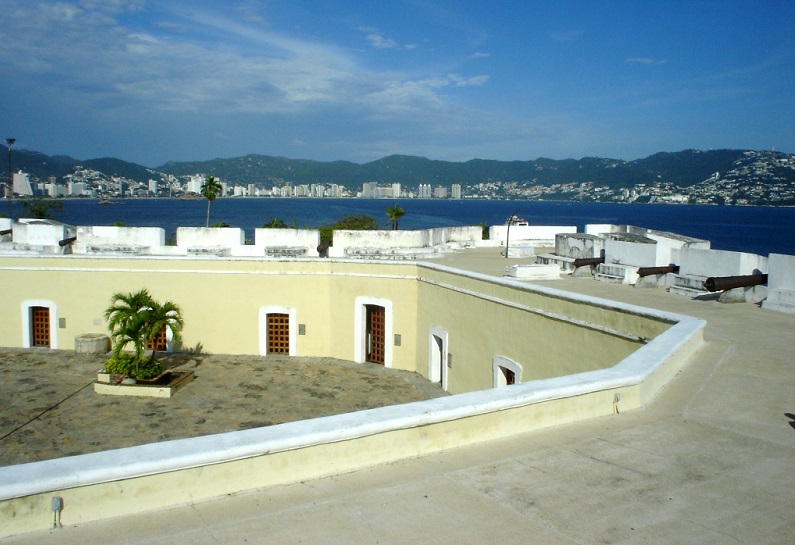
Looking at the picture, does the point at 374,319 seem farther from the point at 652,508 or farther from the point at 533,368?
the point at 652,508

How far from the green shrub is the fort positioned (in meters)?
2.85

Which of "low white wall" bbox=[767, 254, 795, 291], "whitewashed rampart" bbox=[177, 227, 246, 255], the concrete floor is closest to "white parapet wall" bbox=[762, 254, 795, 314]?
"low white wall" bbox=[767, 254, 795, 291]

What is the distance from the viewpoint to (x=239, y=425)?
12.1 meters

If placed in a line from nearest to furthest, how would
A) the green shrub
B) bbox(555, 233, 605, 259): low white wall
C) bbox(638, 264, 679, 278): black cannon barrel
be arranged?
bbox(638, 264, 679, 278): black cannon barrel
the green shrub
bbox(555, 233, 605, 259): low white wall

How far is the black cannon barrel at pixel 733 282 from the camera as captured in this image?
10516mm

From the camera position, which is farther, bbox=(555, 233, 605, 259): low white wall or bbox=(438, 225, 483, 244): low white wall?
bbox=(438, 225, 483, 244): low white wall

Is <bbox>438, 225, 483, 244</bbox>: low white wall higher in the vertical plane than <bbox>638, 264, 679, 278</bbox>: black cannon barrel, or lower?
higher

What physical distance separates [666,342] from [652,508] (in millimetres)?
3374

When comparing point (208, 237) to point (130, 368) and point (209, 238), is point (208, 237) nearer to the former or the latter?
point (209, 238)

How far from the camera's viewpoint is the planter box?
45.4ft

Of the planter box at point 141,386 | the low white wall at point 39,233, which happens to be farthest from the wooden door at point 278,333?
the low white wall at point 39,233

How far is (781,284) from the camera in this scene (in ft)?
34.4

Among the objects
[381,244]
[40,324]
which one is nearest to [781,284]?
[381,244]

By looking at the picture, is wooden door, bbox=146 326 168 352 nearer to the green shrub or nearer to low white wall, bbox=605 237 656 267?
the green shrub
